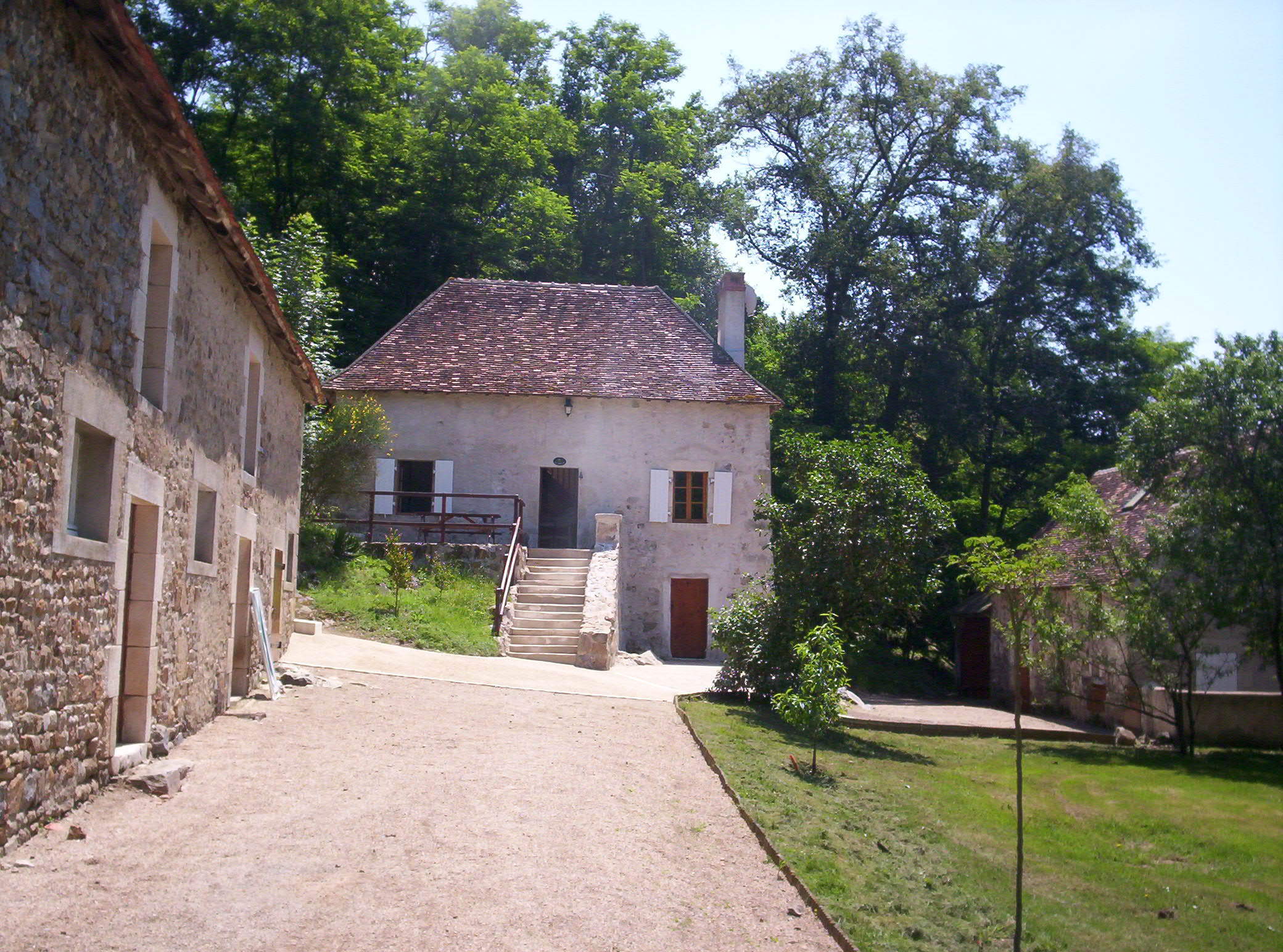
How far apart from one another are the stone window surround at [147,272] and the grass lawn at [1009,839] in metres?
5.36

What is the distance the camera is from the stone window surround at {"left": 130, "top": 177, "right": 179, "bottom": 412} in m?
7.44

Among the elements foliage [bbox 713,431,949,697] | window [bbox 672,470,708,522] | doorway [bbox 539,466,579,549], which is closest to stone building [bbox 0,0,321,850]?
foliage [bbox 713,431,949,697]

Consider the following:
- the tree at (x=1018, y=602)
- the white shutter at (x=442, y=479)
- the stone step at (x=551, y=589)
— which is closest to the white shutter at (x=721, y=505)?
the stone step at (x=551, y=589)

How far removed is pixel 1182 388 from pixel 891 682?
1128 centimetres

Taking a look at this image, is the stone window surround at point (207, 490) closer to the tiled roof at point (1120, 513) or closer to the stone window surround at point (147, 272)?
the stone window surround at point (147, 272)

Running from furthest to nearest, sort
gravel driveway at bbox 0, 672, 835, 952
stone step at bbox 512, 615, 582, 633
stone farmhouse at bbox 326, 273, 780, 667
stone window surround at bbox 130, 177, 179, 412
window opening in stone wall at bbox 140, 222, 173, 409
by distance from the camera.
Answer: stone farmhouse at bbox 326, 273, 780, 667
stone step at bbox 512, 615, 582, 633
window opening in stone wall at bbox 140, 222, 173, 409
stone window surround at bbox 130, 177, 179, 412
gravel driveway at bbox 0, 672, 835, 952

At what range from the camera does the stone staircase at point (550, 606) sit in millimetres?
17516

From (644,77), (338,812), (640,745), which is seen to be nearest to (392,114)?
(644,77)

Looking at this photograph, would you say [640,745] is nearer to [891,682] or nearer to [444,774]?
[444,774]

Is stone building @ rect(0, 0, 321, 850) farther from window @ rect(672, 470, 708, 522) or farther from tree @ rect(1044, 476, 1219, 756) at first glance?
window @ rect(672, 470, 708, 522)

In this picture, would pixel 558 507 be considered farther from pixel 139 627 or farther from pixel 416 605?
pixel 139 627

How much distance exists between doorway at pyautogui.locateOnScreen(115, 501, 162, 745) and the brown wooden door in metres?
15.9

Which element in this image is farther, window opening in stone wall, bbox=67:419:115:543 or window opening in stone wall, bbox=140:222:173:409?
window opening in stone wall, bbox=140:222:173:409

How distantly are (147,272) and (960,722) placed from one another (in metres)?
12.9
